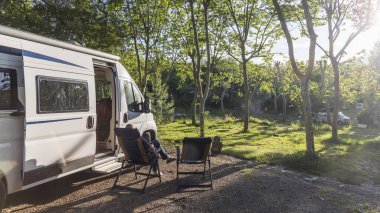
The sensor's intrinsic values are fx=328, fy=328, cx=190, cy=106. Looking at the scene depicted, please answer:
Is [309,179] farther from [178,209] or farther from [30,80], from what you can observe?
[30,80]

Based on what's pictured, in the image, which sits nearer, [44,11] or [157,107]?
[44,11]

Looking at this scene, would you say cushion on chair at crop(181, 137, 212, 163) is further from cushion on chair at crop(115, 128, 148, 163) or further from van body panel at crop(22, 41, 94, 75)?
van body panel at crop(22, 41, 94, 75)

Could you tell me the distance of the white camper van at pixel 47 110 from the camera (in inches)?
186

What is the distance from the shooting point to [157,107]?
24.6 metres

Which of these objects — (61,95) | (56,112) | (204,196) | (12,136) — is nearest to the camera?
(12,136)

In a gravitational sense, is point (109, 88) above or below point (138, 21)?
below

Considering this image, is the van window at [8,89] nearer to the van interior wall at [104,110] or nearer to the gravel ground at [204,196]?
the gravel ground at [204,196]

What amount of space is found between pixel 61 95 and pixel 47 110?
0.48 metres

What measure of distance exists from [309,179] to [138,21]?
12503 mm

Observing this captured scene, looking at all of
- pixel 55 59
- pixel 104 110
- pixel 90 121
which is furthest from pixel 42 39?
pixel 104 110

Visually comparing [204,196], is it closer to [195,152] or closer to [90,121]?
[195,152]

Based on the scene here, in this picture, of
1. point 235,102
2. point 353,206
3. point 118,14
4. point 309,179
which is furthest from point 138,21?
point 235,102

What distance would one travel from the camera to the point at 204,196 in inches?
249

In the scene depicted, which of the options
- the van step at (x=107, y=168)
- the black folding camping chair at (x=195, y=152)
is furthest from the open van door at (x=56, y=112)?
the black folding camping chair at (x=195, y=152)
